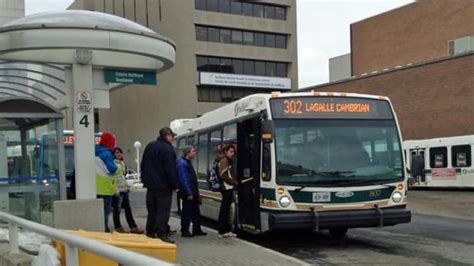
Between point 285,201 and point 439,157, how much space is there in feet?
69.3

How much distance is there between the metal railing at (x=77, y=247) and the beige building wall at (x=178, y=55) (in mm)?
51518

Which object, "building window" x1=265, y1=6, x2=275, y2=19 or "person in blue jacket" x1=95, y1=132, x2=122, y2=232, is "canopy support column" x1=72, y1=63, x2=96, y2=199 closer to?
"person in blue jacket" x1=95, y1=132, x2=122, y2=232

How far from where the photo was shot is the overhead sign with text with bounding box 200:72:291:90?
203 ft

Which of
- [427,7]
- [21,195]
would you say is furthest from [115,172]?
[427,7]

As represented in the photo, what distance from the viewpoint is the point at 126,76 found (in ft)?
34.9

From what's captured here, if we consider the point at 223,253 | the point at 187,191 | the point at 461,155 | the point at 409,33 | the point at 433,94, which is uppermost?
the point at 409,33

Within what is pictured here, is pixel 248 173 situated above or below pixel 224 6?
below

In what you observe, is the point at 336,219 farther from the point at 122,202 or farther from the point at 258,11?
the point at 258,11

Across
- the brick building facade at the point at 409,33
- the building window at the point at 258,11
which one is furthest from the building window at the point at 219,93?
the brick building facade at the point at 409,33

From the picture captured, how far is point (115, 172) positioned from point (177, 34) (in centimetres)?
5221

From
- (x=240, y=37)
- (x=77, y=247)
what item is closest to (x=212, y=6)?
(x=240, y=37)

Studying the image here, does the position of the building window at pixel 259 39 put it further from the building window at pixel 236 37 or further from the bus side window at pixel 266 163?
the bus side window at pixel 266 163

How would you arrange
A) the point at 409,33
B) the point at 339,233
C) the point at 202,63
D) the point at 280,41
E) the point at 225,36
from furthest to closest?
the point at 280,41, the point at 225,36, the point at 202,63, the point at 409,33, the point at 339,233

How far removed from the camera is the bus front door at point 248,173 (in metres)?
10.8
